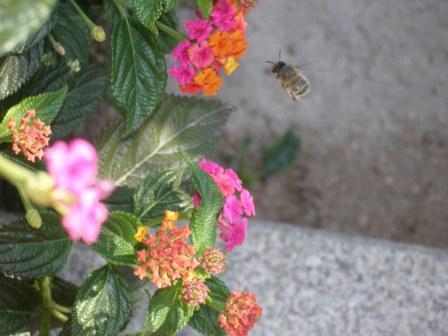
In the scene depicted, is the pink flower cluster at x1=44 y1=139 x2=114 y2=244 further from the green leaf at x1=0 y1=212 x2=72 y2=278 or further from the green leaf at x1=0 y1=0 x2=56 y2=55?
the green leaf at x1=0 y1=212 x2=72 y2=278

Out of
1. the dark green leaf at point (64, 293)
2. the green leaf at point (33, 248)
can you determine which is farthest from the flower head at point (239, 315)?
the dark green leaf at point (64, 293)

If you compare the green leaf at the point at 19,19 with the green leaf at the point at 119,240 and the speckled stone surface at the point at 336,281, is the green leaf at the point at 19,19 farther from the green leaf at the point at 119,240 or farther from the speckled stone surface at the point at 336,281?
the speckled stone surface at the point at 336,281

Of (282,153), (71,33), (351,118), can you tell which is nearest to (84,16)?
(71,33)

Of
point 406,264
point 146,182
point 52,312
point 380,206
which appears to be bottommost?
point 52,312

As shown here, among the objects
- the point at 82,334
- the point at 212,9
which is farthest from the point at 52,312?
the point at 212,9

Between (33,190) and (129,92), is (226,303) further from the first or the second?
(33,190)

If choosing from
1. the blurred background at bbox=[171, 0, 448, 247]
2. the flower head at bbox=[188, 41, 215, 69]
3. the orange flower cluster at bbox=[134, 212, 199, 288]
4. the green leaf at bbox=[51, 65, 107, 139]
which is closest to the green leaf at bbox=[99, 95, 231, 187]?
the green leaf at bbox=[51, 65, 107, 139]

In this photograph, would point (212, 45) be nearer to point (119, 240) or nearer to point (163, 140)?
point (163, 140)
